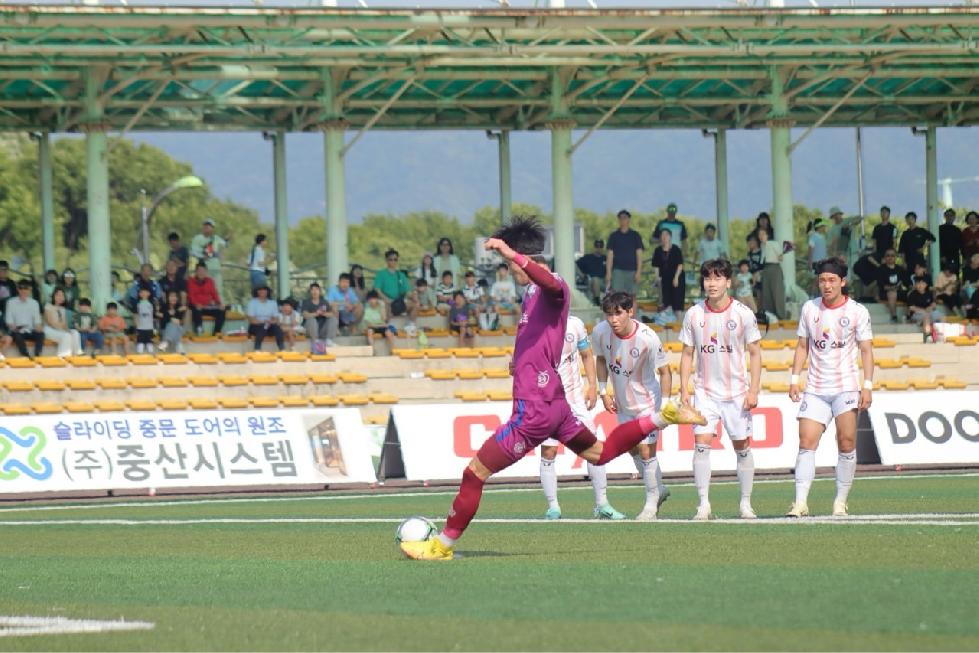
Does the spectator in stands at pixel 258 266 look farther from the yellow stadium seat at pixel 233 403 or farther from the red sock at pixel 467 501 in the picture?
the red sock at pixel 467 501

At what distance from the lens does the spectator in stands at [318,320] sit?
32.6 meters

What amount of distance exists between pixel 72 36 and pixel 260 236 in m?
5.43

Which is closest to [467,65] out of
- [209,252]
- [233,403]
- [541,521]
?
[209,252]

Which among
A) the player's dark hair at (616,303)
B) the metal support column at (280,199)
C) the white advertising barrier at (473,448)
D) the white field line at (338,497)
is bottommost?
the white field line at (338,497)

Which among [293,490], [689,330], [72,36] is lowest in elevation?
[293,490]

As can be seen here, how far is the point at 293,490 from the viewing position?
24219 mm

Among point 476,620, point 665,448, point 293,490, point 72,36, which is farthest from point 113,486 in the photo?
point 476,620

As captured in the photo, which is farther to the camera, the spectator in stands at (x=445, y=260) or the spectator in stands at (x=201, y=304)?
the spectator in stands at (x=445, y=260)

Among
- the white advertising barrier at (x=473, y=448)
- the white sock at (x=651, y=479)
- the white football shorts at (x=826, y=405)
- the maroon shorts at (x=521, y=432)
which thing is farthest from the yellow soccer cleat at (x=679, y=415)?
the white advertising barrier at (x=473, y=448)

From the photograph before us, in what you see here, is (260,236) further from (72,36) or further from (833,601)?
(833,601)

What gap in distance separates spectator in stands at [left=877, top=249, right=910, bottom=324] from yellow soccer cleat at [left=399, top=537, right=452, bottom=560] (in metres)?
25.7

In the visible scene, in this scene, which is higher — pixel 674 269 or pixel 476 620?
pixel 674 269

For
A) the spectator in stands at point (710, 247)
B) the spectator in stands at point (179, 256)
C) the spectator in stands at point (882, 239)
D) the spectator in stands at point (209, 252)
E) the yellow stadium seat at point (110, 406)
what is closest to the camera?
the yellow stadium seat at point (110, 406)

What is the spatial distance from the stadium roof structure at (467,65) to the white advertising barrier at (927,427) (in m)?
10.8
